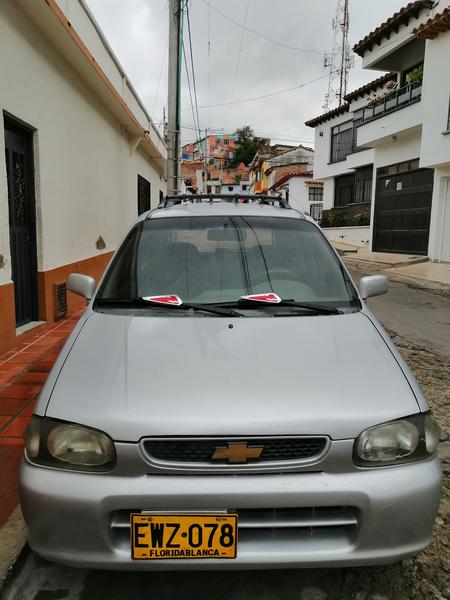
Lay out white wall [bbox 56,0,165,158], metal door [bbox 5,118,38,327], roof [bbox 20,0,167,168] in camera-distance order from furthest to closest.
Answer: white wall [bbox 56,0,165,158] < roof [bbox 20,0,167,168] < metal door [bbox 5,118,38,327]

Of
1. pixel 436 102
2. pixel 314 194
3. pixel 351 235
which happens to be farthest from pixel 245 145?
pixel 436 102

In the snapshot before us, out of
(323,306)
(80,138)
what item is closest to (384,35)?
(80,138)

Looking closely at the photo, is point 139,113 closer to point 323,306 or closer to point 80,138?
point 80,138

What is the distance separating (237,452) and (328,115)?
25.1m

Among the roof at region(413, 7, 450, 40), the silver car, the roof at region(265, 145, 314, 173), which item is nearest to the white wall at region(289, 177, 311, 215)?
the roof at region(265, 145, 314, 173)

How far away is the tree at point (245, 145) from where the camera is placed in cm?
7975

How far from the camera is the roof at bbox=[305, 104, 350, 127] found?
2255cm

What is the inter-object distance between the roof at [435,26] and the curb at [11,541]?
1430cm

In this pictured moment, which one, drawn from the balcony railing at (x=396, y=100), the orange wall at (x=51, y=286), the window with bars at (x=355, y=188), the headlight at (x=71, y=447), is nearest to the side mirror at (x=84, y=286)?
the headlight at (x=71, y=447)

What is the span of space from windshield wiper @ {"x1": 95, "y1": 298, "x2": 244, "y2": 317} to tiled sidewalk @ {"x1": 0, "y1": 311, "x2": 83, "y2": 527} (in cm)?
110

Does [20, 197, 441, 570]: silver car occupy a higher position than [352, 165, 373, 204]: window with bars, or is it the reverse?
[352, 165, 373, 204]: window with bars

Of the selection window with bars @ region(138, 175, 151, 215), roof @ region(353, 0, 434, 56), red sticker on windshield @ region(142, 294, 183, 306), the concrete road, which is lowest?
the concrete road

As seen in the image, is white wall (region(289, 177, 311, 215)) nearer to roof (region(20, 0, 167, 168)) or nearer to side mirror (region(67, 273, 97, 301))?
roof (region(20, 0, 167, 168))

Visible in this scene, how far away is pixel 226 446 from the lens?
1.63 m
